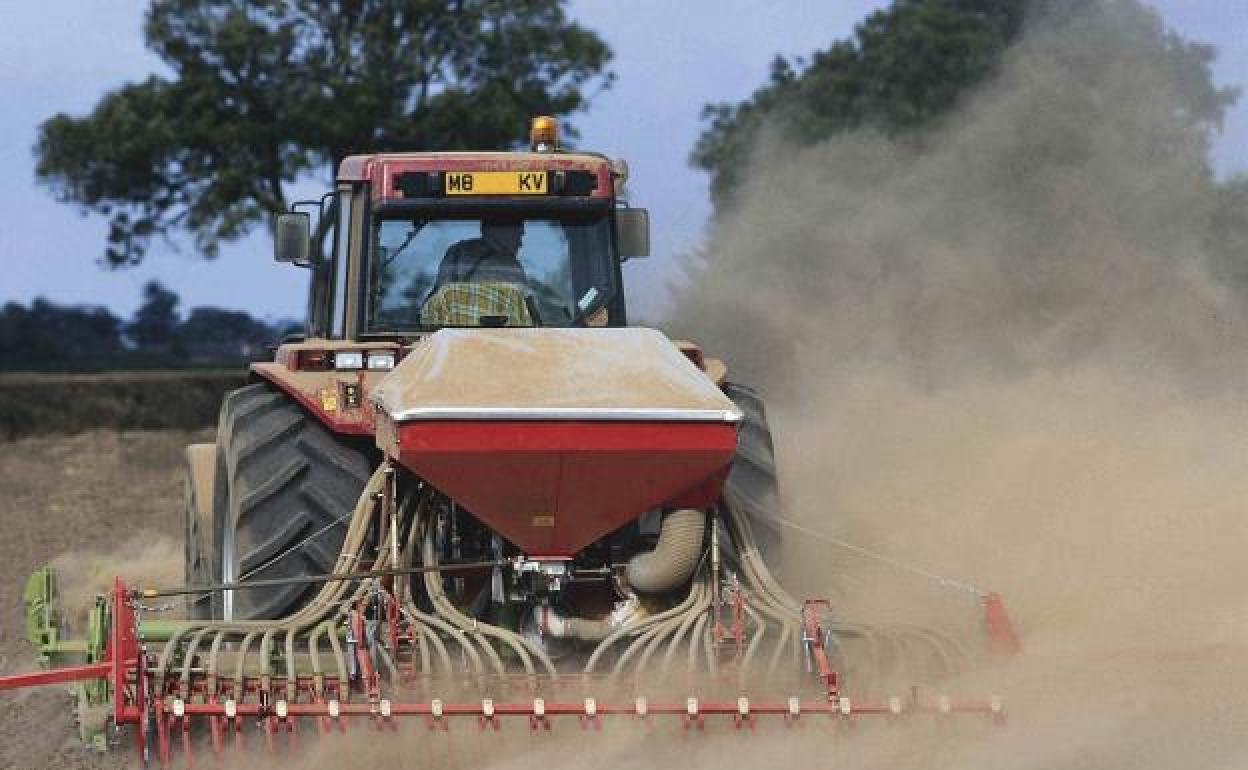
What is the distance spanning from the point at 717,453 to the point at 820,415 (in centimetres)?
689

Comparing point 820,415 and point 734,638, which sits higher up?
point 820,415

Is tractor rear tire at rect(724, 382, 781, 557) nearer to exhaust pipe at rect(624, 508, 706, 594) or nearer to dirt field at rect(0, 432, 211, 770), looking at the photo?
exhaust pipe at rect(624, 508, 706, 594)

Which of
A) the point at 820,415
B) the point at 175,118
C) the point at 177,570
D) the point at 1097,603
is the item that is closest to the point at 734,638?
the point at 1097,603

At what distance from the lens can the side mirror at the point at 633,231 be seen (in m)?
8.02

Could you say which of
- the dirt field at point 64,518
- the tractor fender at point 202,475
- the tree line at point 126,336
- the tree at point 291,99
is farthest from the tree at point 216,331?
the tractor fender at point 202,475

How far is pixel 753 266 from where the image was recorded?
56.4 ft

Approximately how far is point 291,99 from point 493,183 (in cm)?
2262

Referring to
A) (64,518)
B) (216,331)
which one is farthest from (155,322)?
(64,518)

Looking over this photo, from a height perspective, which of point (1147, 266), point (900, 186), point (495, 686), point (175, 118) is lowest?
point (495, 686)

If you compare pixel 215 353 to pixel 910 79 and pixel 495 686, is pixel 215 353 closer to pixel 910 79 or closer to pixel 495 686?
pixel 910 79

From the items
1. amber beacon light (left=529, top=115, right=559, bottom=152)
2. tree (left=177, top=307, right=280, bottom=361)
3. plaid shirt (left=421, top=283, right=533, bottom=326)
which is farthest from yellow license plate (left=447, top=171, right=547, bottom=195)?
tree (left=177, top=307, right=280, bottom=361)

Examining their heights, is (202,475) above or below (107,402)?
below

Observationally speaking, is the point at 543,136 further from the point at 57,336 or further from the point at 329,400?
the point at 57,336

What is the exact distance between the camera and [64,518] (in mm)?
15031
